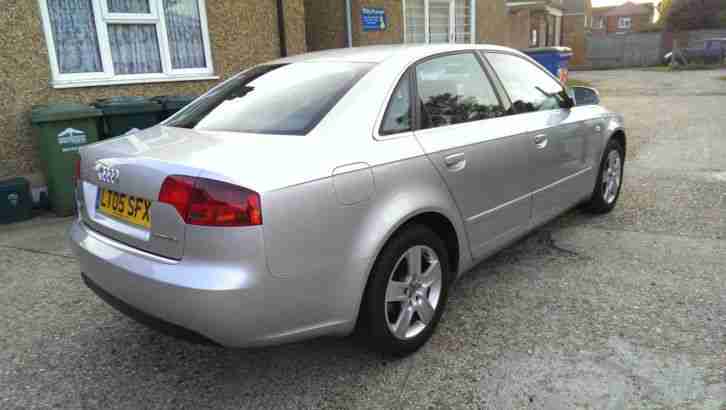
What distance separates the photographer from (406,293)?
9.05 feet

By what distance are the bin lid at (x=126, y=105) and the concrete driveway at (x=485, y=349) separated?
197 cm

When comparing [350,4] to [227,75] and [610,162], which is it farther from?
[610,162]

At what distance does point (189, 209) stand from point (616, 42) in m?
36.4

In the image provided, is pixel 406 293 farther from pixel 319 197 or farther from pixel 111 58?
pixel 111 58

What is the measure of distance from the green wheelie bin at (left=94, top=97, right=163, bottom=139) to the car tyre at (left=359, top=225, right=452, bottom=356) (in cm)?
442

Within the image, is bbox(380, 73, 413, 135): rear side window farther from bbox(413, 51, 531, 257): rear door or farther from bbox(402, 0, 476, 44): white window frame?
bbox(402, 0, 476, 44): white window frame

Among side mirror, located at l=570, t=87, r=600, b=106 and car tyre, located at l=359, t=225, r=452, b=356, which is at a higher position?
side mirror, located at l=570, t=87, r=600, b=106

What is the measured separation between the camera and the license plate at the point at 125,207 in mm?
2289

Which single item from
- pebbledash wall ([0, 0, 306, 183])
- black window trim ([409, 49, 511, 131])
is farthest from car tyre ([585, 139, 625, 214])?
pebbledash wall ([0, 0, 306, 183])

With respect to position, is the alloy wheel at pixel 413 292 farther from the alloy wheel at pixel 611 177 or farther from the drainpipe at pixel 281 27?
the drainpipe at pixel 281 27

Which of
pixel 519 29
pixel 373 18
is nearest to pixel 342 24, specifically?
pixel 373 18

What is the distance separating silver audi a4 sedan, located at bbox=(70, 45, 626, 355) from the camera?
211cm

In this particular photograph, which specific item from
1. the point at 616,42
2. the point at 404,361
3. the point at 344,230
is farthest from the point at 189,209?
the point at 616,42

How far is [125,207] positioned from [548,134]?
273 centimetres
